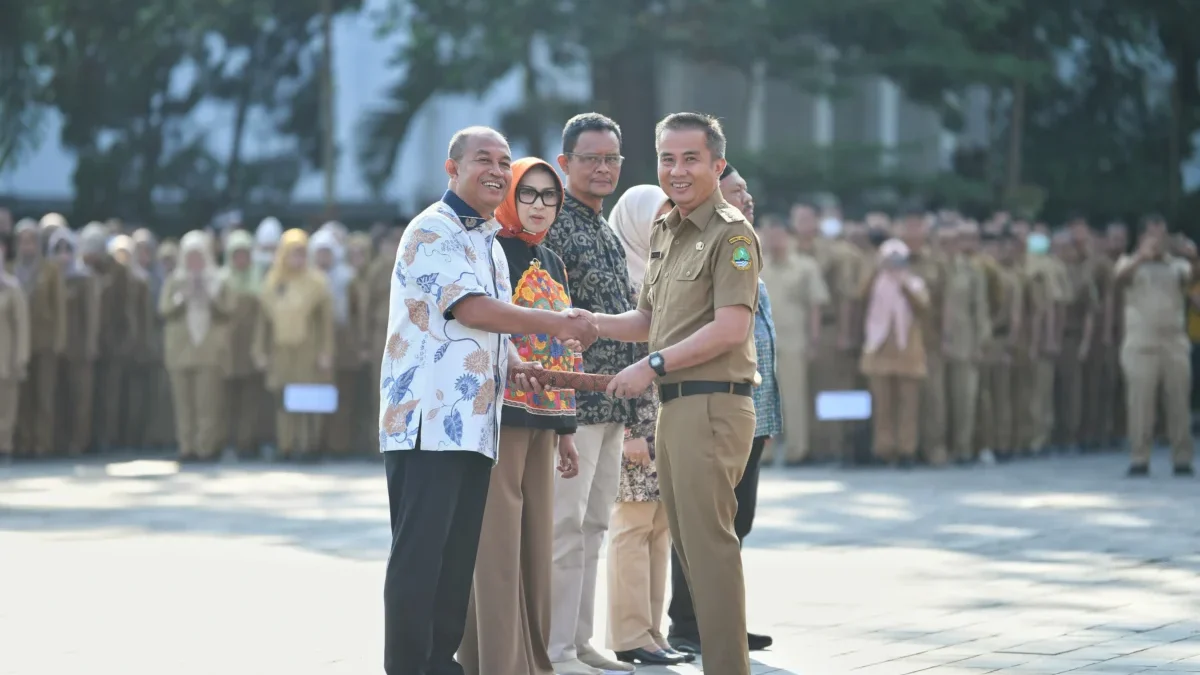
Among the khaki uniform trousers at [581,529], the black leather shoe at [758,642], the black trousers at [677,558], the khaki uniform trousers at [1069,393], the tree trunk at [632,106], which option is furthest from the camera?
the tree trunk at [632,106]

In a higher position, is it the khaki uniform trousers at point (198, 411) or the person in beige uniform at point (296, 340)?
the person in beige uniform at point (296, 340)

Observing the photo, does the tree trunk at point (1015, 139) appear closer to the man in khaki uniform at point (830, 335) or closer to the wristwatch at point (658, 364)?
the man in khaki uniform at point (830, 335)

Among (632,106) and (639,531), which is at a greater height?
(632,106)

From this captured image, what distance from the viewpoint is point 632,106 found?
2345 cm

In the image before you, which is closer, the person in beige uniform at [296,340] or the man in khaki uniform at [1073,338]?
the person in beige uniform at [296,340]

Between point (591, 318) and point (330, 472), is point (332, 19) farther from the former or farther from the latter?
point (591, 318)

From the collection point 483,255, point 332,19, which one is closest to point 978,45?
point 332,19

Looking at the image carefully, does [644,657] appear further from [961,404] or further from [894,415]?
[961,404]

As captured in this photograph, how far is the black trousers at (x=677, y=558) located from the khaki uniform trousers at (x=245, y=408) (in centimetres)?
1108

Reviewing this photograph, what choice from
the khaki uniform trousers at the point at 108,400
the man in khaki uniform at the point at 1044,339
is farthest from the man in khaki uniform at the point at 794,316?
the khaki uniform trousers at the point at 108,400

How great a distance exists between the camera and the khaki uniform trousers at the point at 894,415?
60.1 feet

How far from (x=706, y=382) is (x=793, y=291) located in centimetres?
1172

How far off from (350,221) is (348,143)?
1.08 m

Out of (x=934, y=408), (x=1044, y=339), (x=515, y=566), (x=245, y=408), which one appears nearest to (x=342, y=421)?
(x=245, y=408)
